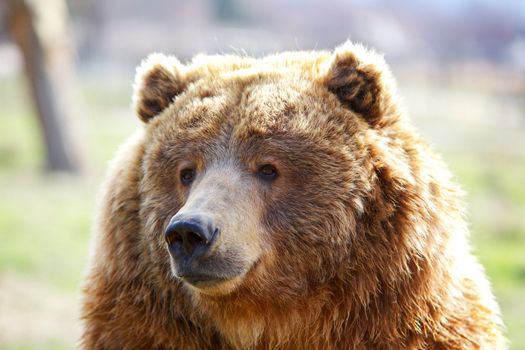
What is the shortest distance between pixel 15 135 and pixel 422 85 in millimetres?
20385

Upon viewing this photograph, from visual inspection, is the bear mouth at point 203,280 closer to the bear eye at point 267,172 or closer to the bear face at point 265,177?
the bear face at point 265,177

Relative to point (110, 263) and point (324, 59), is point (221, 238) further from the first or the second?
point (324, 59)

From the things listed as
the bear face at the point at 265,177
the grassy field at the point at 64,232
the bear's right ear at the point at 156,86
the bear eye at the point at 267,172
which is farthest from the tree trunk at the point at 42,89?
the bear eye at the point at 267,172

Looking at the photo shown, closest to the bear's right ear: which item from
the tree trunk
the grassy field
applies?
the grassy field

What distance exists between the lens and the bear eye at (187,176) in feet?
12.4

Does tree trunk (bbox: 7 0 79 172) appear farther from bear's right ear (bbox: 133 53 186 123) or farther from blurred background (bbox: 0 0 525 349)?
bear's right ear (bbox: 133 53 186 123)

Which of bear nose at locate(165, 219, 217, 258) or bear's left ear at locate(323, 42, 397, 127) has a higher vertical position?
bear's left ear at locate(323, 42, 397, 127)

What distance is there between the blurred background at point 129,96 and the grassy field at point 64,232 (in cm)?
2

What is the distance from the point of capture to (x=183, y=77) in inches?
164

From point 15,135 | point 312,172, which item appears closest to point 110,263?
point 312,172

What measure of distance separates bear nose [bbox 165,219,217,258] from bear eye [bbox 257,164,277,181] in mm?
450

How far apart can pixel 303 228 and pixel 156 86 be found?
110 centimetres

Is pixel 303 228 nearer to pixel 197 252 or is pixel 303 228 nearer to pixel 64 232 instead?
pixel 197 252

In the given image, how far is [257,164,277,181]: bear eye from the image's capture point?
3684 mm
